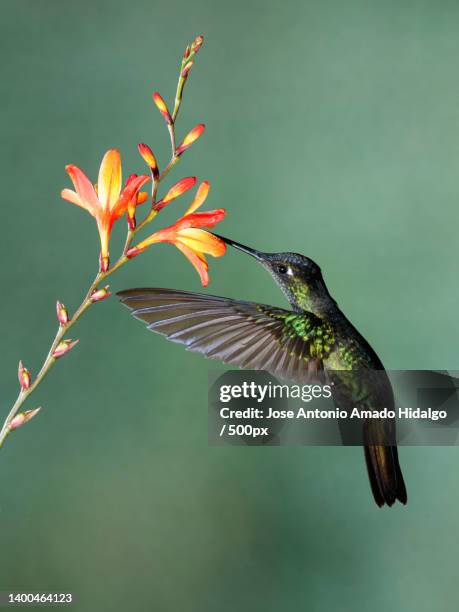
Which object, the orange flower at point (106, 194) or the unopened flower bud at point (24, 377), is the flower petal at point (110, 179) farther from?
the unopened flower bud at point (24, 377)

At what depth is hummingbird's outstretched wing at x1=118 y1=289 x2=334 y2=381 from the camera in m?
0.87

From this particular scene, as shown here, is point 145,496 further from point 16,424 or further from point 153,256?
point 16,424

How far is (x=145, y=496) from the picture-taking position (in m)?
1.65

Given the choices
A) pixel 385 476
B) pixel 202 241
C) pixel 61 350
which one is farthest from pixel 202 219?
pixel 385 476

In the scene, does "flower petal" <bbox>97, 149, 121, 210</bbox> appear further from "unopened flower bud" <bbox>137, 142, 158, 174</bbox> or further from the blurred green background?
the blurred green background

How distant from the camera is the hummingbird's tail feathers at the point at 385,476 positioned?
0.93m

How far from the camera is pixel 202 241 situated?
0.76 meters

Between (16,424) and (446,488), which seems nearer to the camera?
(16,424)

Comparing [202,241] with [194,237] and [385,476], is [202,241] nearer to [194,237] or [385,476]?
[194,237]

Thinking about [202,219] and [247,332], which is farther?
[247,332]

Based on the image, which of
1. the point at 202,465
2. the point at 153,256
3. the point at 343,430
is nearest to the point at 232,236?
the point at 153,256

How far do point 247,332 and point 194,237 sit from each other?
0.21m

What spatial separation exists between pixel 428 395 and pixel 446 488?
63 centimetres

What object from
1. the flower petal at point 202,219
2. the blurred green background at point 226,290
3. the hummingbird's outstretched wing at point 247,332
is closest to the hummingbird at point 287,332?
the hummingbird's outstretched wing at point 247,332
